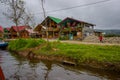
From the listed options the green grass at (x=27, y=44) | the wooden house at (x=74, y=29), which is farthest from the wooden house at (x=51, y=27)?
the green grass at (x=27, y=44)

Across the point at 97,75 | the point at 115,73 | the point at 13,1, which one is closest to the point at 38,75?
the point at 97,75

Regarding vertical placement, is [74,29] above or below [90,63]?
above

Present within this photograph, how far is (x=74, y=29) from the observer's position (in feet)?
137

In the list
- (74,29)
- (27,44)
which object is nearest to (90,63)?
(27,44)

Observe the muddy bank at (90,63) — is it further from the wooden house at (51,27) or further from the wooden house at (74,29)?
the wooden house at (51,27)

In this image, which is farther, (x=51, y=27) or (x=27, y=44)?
(x=51, y=27)

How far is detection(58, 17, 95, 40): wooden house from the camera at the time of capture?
133ft

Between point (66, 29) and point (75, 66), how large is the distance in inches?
1152

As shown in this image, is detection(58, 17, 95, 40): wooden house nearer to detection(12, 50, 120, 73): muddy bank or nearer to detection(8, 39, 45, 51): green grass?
detection(8, 39, 45, 51): green grass

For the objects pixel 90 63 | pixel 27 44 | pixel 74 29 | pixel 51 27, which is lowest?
pixel 90 63

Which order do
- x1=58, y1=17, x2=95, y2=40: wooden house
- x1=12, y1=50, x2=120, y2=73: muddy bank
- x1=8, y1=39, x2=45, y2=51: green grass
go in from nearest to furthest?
1. x1=12, y1=50, x2=120, y2=73: muddy bank
2. x1=8, y1=39, x2=45, y2=51: green grass
3. x1=58, y1=17, x2=95, y2=40: wooden house

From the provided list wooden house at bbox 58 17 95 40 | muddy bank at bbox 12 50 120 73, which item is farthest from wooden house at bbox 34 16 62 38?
muddy bank at bbox 12 50 120 73

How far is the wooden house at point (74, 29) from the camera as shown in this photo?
40.7 m

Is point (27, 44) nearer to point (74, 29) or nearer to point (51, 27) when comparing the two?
point (74, 29)
